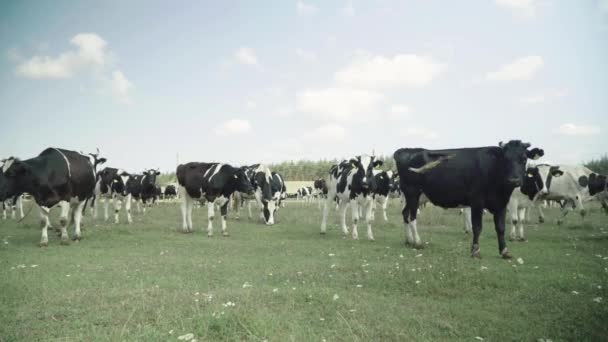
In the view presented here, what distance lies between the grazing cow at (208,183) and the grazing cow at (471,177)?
851cm

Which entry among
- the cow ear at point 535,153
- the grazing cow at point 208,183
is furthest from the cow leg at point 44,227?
the cow ear at point 535,153

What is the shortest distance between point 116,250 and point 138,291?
21.4ft

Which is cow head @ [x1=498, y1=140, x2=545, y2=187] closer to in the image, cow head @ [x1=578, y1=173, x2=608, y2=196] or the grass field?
the grass field

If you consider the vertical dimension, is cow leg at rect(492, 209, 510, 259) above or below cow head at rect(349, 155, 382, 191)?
below

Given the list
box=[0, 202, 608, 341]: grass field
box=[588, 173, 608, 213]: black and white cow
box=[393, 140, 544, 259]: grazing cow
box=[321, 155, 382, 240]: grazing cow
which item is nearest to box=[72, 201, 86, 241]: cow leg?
box=[0, 202, 608, 341]: grass field

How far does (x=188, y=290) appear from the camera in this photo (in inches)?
308

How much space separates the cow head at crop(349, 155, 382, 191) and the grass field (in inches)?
117

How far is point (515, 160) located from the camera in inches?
451

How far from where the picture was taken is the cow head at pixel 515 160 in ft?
36.6

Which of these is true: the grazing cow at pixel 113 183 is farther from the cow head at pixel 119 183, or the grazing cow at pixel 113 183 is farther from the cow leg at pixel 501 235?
the cow leg at pixel 501 235

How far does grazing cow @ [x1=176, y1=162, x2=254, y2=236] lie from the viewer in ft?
62.2

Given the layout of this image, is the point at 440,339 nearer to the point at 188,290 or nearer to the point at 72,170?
the point at 188,290

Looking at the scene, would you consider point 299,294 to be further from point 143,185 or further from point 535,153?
point 143,185

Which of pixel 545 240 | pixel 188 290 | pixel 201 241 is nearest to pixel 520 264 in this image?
pixel 545 240
